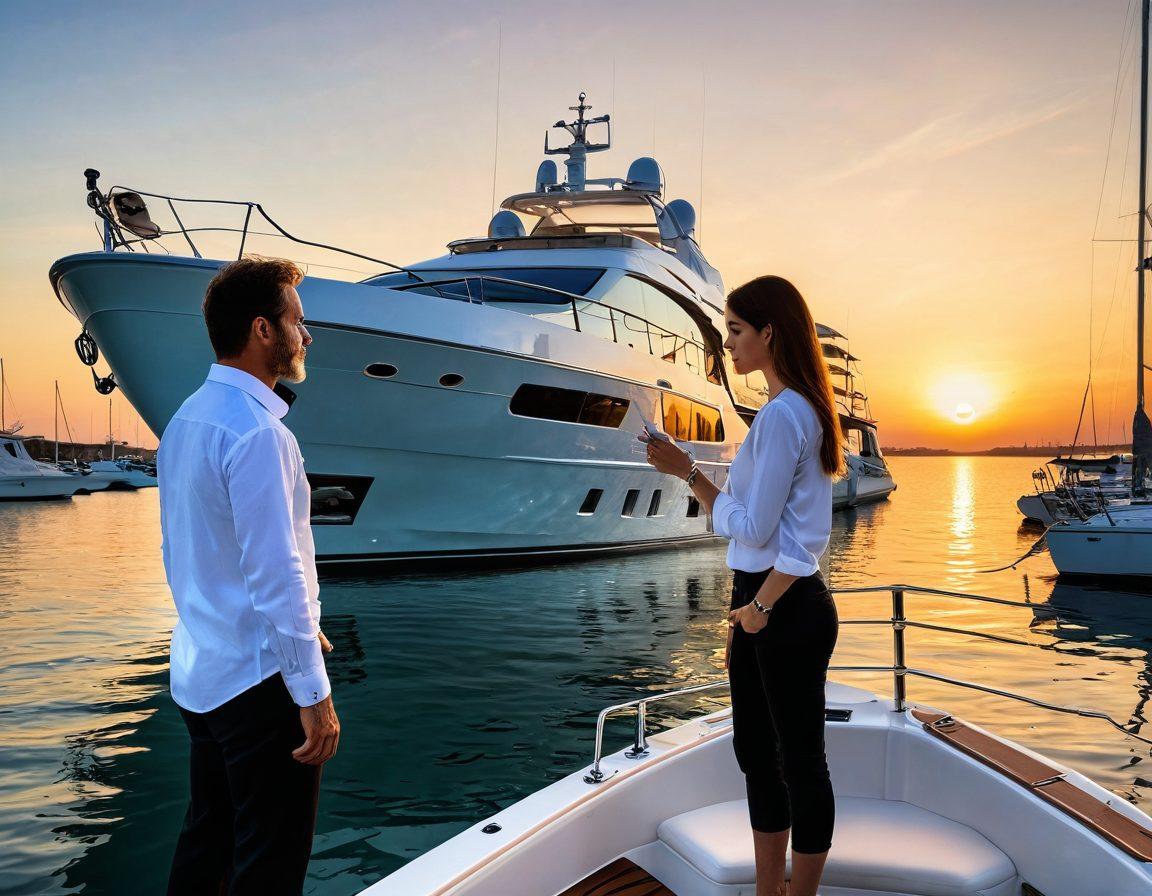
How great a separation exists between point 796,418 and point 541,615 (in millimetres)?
7134

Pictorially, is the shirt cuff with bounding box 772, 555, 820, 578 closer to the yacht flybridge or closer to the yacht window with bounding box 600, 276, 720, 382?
the yacht flybridge

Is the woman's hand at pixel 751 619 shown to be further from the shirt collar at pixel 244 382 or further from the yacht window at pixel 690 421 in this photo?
the yacht window at pixel 690 421

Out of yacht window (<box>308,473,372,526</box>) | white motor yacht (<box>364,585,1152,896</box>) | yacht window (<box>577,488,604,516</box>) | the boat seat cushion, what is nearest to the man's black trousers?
white motor yacht (<box>364,585,1152,896</box>)

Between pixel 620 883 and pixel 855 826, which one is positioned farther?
pixel 855 826

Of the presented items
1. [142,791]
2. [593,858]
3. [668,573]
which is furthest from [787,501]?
[668,573]

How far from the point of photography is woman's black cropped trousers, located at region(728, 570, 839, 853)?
177cm

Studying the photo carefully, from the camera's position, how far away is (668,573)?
12016 millimetres

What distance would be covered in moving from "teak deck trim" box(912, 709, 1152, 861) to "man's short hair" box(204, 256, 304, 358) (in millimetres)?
2454

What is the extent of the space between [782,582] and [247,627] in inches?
44.7

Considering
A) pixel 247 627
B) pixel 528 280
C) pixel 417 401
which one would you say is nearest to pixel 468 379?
pixel 417 401

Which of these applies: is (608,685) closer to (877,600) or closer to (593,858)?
(593,858)

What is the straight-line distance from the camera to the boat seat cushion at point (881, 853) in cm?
216

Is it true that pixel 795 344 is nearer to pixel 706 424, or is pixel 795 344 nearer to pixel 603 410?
pixel 603 410

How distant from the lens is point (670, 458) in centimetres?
211
